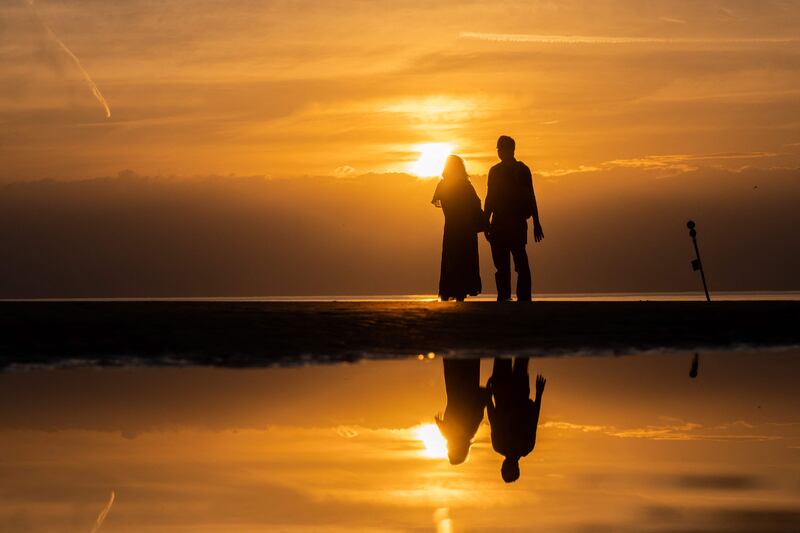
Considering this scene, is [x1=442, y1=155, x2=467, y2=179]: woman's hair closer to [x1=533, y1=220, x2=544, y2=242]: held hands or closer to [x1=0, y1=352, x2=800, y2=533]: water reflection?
[x1=533, y1=220, x2=544, y2=242]: held hands

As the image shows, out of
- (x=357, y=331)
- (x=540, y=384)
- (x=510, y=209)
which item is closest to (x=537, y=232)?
(x=510, y=209)

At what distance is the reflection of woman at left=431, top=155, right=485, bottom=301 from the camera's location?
960 inches

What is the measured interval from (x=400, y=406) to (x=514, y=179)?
39.7 feet

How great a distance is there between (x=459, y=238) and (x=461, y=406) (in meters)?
14.5

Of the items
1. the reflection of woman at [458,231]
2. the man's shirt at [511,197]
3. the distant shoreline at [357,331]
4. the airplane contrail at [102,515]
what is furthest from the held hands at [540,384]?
the reflection of woman at [458,231]

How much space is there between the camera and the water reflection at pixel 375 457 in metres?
6.04

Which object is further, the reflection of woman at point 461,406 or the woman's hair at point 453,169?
the woman's hair at point 453,169

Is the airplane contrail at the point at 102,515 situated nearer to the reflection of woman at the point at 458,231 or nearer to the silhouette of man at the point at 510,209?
the silhouette of man at the point at 510,209

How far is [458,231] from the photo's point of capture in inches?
971

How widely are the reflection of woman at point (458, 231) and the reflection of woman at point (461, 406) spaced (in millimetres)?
10267

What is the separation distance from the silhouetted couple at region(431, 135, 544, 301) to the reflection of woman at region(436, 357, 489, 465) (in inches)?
322

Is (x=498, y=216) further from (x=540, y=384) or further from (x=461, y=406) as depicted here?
(x=461, y=406)

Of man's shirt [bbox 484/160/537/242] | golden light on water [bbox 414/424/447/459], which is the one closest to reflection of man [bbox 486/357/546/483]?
golden light on water [bbox 414/424/447/459]

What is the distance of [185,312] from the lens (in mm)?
18922
